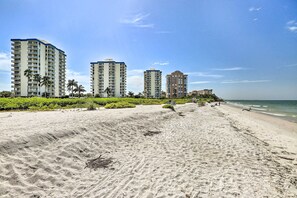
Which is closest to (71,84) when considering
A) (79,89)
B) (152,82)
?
(79,89)

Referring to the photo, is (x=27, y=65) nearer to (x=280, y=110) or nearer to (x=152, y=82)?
(x=152, y=82)

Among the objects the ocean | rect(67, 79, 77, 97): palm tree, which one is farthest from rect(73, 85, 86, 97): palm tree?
the ocean

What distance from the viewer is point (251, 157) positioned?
6531 millimetres

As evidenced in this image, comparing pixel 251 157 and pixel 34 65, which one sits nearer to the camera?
pixel 251 157

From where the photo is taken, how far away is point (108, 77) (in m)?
112

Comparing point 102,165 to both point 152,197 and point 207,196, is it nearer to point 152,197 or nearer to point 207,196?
point 152,197

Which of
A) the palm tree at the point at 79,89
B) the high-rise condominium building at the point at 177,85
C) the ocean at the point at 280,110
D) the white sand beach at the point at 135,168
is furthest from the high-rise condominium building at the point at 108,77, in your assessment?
the white sand beach at the point at 135,168

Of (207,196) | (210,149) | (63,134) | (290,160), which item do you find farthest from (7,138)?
(290,160)

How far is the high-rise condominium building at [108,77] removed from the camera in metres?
112

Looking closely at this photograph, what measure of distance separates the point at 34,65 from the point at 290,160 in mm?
96742

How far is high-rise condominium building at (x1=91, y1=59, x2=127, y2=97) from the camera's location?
369ft

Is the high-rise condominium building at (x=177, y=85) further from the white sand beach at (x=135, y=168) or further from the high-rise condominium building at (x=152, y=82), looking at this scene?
the white sand beach at (x=135, y=168)

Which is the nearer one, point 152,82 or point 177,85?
point 177,85

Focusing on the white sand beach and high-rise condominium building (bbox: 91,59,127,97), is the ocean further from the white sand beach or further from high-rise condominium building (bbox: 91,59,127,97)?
high-rise condominium building (bbox: 91,59,127,97)
